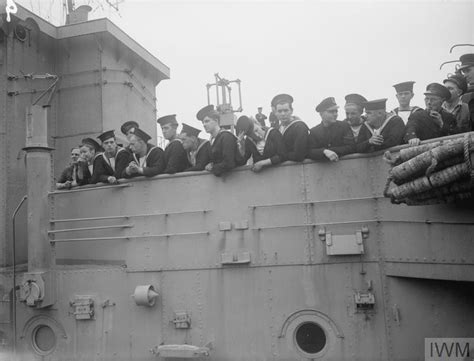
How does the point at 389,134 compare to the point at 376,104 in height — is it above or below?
below

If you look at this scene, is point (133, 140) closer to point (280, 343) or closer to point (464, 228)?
point (280, 343)

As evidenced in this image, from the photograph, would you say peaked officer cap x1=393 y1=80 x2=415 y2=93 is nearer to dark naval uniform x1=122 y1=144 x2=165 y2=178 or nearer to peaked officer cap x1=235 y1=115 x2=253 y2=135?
peaked officer cap x1=235 y1=115 x2=253 y2=135

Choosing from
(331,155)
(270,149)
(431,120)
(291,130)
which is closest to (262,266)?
(270,149)

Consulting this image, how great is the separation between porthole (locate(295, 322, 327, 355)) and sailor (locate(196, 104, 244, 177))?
2.16 m

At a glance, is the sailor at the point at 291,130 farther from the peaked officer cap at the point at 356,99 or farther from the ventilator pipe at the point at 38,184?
the ventilator pipe at the point at 38,184

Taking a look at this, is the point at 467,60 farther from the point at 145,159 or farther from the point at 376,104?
the point at 145,159

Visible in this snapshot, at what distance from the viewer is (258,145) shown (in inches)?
252

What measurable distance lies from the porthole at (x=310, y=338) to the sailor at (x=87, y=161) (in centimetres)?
371

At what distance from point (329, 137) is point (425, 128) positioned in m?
1.15

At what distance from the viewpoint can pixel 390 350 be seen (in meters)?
5.29

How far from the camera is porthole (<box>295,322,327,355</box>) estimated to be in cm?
559

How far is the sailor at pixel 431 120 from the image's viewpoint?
506cm

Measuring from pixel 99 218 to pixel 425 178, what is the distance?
4.33 metres

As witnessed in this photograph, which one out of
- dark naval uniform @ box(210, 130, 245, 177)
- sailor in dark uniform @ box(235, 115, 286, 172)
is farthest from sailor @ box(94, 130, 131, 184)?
sailor in dark uniform @ box(235, 115, 286, 172)
